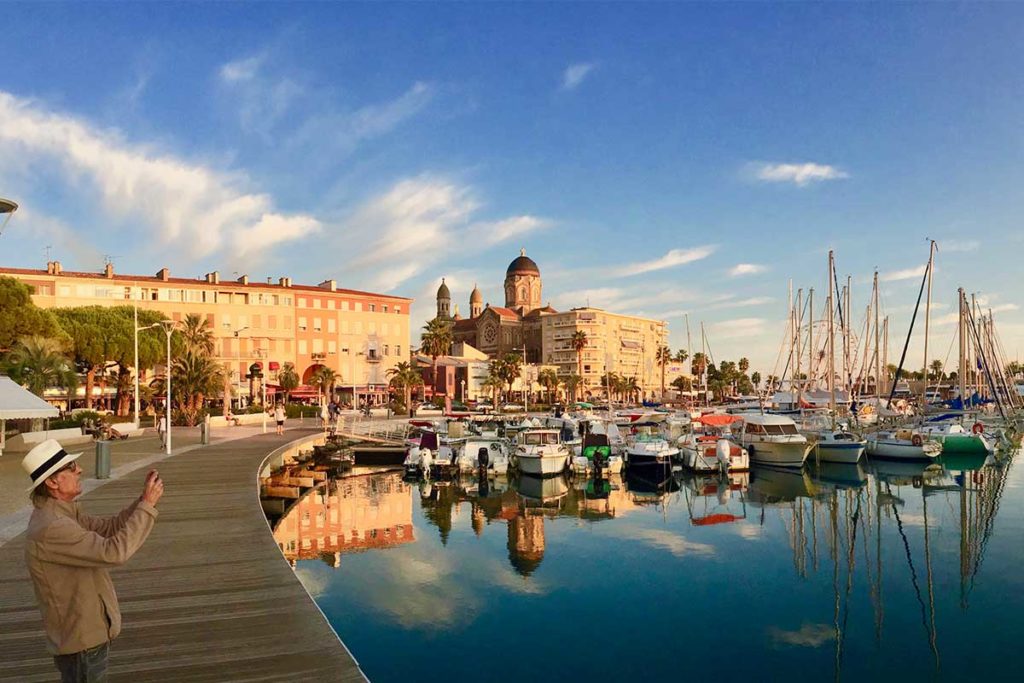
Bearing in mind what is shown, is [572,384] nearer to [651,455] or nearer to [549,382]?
[549,382]

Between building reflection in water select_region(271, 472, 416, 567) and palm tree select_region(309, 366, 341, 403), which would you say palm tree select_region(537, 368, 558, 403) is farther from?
building reflection in water select_region(271, 472, 416, 567)

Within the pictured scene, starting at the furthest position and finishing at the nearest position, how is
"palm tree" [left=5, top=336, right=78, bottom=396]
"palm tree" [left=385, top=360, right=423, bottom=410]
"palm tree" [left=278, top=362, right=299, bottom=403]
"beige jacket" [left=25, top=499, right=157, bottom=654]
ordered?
"palm tree" [left=278, top=362, right=299, bottom=403]
"palm tree" [left=385, top=360, right=423, bottom=410]
"palm tree" [left=5, top=336, right=78, bottom=396]
"beige jacket" [left=25, top=499, right=157, bottom=654]

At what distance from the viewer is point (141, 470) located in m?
27.4

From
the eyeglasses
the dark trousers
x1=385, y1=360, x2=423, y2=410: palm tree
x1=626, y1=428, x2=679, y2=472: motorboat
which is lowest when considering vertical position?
x1=626, y1=428, x2=679, y2=472: motorboat

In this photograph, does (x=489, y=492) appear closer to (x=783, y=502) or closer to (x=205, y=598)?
(x=783, y=502)

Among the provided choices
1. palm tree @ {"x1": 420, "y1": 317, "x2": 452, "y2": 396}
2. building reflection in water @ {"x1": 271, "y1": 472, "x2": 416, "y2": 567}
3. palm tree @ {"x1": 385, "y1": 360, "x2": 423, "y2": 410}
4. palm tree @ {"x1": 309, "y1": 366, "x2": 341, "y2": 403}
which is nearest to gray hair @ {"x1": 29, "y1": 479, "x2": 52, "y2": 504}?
building reflection in water @ {"x1": 271, "y1": 472, "x2": 416, "y2": 567}

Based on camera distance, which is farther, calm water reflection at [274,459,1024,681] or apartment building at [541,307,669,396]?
apartment building at [541,307,669,396]

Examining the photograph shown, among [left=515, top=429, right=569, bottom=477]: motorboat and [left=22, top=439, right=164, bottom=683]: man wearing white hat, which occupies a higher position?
[left=22, top=439, right=164, bottom=683]: man wearing white hat

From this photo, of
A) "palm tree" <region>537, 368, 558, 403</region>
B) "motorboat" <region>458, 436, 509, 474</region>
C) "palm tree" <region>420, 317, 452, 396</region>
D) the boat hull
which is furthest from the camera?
"palm tree" <region>537, 368, 558, 403</region>

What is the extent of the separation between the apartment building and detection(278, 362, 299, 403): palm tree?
66085mm

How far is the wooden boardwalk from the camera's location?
27.9 feet

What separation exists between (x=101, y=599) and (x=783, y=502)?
3197 cm

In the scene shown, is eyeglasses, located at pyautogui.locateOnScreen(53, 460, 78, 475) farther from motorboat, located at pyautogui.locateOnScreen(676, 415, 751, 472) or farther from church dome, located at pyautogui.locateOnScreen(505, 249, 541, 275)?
church dome, located at pyautogui.locateOnScreen(505, 249, 541, 275)

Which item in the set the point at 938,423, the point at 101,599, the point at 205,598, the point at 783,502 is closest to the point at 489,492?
the point at 783,502
